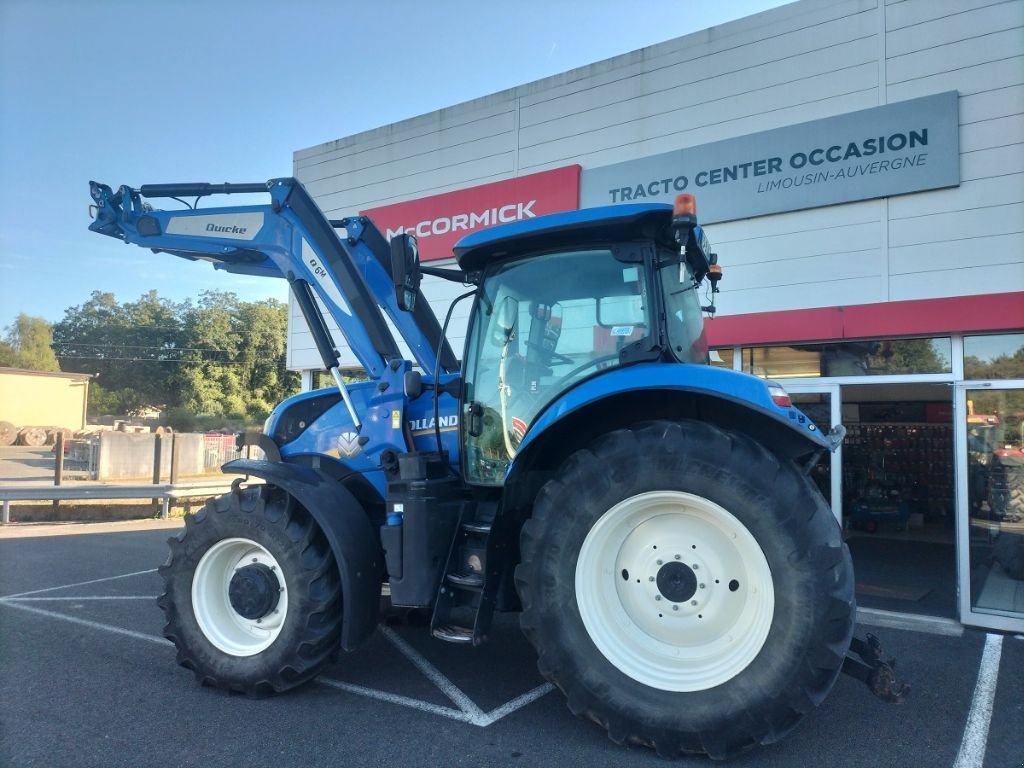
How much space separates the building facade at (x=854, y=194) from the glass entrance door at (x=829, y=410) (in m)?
0.03

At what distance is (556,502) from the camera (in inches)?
126

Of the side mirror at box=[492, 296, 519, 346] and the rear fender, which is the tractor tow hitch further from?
the side mirror at box=[492, 296, 519, 346]

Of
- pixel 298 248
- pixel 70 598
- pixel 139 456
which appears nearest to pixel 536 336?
pixel 298 248

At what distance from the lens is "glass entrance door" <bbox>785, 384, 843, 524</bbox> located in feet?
21.9

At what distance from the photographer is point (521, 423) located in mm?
3748

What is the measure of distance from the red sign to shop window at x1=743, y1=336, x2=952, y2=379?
3.15 metres

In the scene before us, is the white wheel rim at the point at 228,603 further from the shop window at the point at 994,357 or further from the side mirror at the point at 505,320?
the shop window at the point at 994,357

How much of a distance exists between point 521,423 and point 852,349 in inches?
182

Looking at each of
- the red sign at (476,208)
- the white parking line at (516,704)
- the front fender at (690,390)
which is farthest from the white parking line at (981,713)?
the red sign at (476,208)

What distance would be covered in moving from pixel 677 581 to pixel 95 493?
1242 centimetres

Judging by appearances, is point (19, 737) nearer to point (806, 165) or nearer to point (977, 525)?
point (977, 525)

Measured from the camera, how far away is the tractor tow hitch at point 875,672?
10.0 ft

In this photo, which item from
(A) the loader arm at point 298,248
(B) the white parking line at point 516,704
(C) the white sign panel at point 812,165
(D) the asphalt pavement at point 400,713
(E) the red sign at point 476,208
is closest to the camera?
(D) the asphalt pavement at point 400,713

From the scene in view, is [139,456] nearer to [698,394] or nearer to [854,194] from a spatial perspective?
[854,194]
